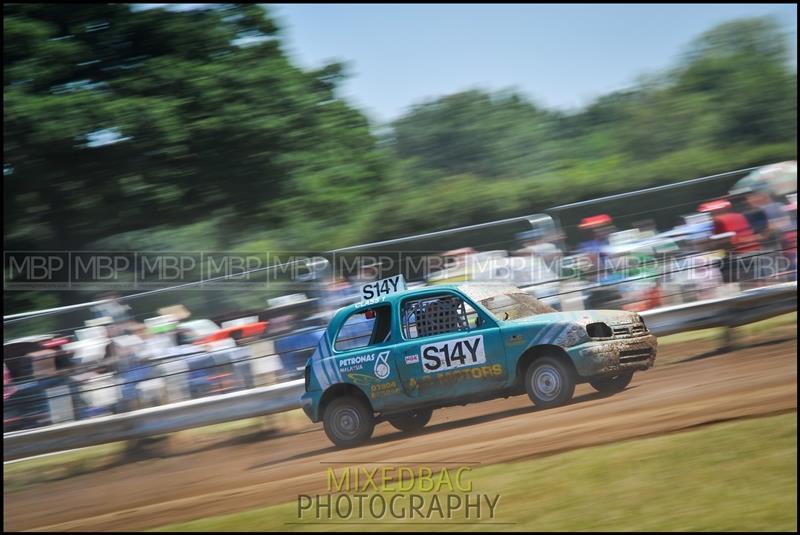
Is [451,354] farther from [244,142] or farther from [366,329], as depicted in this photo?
[244,142]

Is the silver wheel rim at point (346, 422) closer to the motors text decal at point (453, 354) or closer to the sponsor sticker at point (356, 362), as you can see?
the sponsor sticker at point (356, 362)

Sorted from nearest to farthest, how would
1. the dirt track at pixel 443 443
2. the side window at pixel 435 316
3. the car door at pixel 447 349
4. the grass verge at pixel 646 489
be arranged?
the grass verge at pixel 646 489, the dirt track at pixel 443 443, the car door at pixel 447 349, the side window at pixel 435 316

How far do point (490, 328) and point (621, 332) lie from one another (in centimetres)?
118

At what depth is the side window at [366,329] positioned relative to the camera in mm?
8094

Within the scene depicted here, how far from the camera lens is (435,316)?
7.94 m

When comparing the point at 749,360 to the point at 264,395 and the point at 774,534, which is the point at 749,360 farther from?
the point at 264,395

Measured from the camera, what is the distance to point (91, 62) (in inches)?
561

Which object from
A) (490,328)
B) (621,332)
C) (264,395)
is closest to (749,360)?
(621,332)

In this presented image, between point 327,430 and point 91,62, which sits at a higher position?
point 91,62

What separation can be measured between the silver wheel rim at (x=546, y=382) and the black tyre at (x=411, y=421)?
4.01 feet

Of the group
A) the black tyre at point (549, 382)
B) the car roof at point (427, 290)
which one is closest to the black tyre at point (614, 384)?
the black tyre at point (549, 382)
